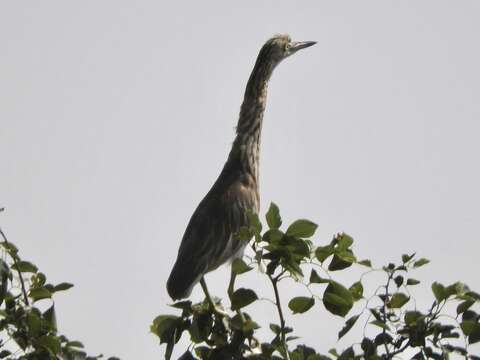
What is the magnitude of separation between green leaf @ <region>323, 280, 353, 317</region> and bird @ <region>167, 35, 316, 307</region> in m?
1.60

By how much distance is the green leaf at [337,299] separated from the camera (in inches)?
120

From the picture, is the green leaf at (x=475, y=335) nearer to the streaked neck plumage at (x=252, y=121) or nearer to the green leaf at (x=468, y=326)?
the green leaf at (x=468, y=326)

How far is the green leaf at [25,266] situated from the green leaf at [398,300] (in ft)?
4.26

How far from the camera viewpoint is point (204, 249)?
208 inches

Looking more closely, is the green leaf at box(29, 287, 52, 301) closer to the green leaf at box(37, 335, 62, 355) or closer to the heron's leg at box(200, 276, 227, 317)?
the green leaf at box(37, 335, 62, 355)

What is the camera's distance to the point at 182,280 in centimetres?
498

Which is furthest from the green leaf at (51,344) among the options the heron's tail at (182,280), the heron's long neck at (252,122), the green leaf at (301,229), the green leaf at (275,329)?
the heron's long neck at (252,122)

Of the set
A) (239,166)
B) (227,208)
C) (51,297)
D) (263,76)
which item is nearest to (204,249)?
(227,208)

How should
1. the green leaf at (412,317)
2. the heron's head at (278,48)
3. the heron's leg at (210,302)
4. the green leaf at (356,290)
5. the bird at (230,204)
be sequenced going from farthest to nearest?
1. the heron's head at (278,48)
2. the bird at (230,204)
3. the heron's leg at (210,302)
4. the green leaf at (356,290)
5. the green leaf at (412,317)

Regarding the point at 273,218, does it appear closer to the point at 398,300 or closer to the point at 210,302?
the point at 398,300

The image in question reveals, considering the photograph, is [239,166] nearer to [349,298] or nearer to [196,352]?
[196,352]

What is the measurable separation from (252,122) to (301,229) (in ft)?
10.1

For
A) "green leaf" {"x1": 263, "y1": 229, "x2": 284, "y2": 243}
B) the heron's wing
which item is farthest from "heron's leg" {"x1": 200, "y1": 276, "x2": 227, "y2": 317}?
"green leaf" {"x1": 263, "y1": 229, "x2": 284, "y2": 243}

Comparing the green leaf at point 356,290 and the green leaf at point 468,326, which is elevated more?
the green leaf at point 356,290
